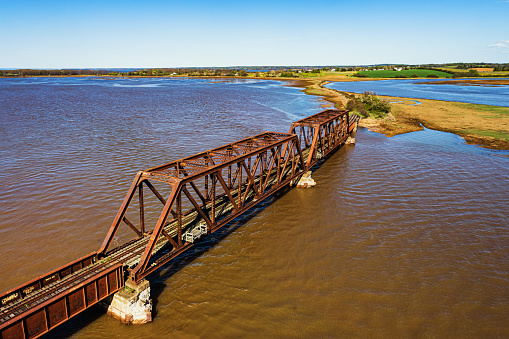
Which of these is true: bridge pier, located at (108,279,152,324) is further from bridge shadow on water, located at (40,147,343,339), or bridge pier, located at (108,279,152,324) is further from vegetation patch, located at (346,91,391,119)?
vegetation patch, located at (346,91,391,119)

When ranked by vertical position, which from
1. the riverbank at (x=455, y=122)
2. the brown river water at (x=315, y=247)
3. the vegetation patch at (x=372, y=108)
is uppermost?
the vegetation patch at (x=372, y=108)

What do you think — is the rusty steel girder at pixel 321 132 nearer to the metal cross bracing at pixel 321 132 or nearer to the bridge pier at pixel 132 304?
the metal cross bracing at pixel 321 132

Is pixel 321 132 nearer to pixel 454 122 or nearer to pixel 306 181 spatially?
pixel 306 181

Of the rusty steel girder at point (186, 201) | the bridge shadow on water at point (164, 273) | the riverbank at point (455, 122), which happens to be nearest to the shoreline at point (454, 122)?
the riverbank at point (455, 122)

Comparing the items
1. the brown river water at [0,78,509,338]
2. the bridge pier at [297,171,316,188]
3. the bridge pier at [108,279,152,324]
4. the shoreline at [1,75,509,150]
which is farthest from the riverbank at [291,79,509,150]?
the bridge pier at [108,279,152,324]

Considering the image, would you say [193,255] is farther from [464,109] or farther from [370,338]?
[464,109]

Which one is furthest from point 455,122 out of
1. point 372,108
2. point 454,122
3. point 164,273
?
point 164,273

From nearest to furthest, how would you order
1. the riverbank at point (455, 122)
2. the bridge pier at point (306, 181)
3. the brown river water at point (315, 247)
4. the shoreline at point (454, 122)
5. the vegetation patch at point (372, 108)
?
the brown river water at point (315, 247), the bridge pier at point (306, 181), the shoreline at point (454, 122), the riverbank at point (455, 122), the vegetation patch at point (372, 108)
